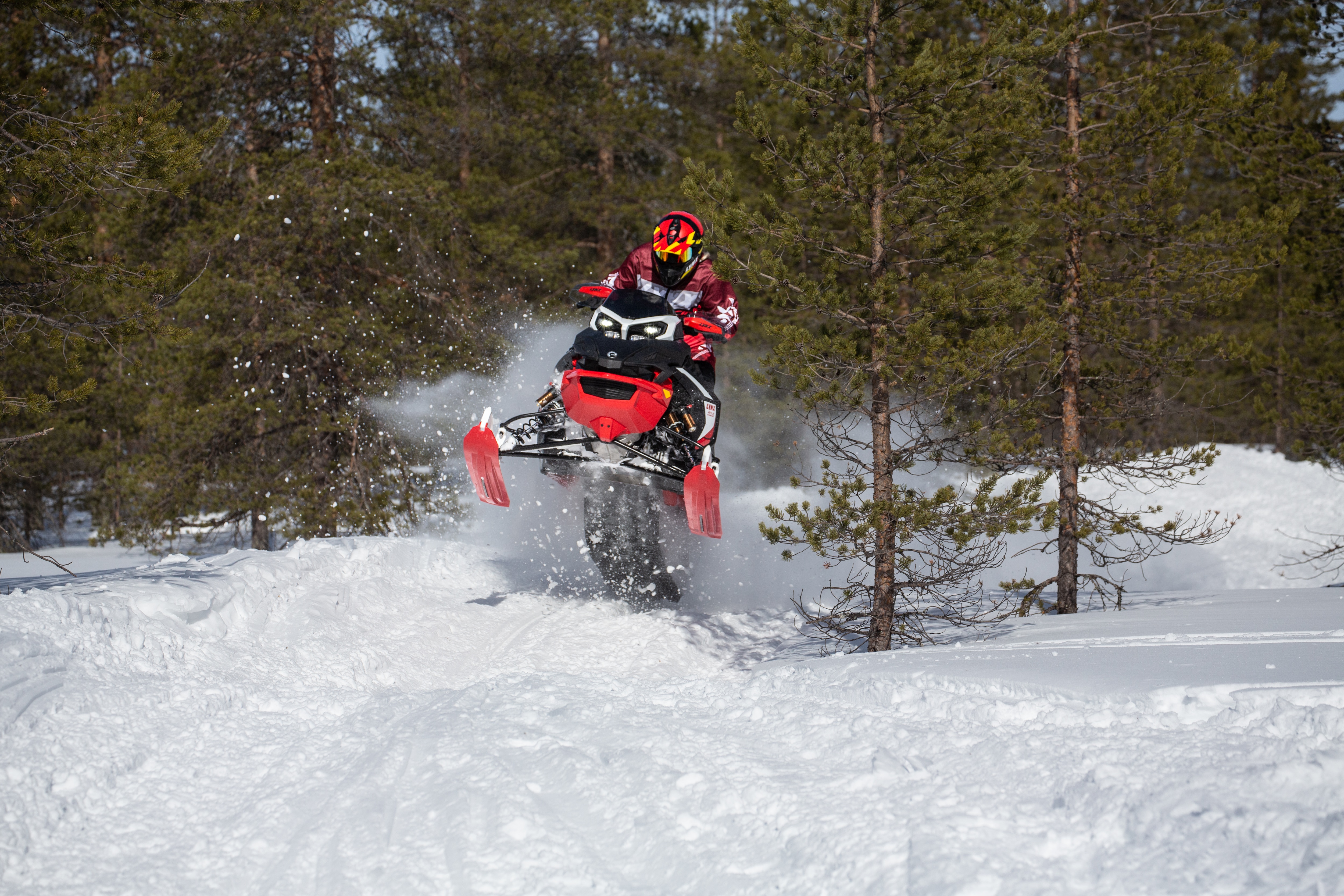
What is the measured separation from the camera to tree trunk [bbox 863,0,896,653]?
6.85 m

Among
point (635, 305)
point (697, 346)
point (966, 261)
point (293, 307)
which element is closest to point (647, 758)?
point (697, 346)

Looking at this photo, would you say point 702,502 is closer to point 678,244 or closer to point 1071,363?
point 678,244

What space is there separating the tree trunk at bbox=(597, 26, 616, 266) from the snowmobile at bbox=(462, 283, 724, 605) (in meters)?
10.1

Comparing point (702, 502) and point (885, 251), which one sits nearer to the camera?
point (885, 251)

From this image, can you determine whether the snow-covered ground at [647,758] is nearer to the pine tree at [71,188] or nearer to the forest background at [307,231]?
the pine tree at [71,188]

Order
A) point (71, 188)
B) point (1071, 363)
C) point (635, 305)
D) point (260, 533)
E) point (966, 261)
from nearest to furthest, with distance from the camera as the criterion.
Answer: point (71, 188) → point (966, 261) → point (635, 305) → point (1071, 363) → point (260, 533)

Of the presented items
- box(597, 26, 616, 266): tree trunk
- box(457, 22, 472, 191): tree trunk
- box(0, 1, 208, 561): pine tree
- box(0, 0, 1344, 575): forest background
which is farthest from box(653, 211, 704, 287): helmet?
box(597, 26, 616, 266): tree trunk

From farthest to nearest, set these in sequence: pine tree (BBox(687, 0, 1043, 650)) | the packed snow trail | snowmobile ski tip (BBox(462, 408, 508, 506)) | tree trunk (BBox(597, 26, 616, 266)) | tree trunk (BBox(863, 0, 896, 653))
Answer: tree trunk (BBox(597, 26, 616, 266)) → snowmobile ski tip (BBox(462, 408, 508, 506)) → tree trunk (BBox(863, 0, 896, 653)) → pine tree (BBox(687, 0, 1043, 650)) → the packed snow trail

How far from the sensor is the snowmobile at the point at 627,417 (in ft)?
24.9

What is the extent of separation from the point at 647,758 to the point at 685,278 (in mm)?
5208

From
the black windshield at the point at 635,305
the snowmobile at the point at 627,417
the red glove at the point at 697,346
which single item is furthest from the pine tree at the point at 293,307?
the red glove at the point at 697,346

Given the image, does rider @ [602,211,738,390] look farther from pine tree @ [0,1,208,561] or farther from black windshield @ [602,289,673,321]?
pine tree @ [0,1,208,561]

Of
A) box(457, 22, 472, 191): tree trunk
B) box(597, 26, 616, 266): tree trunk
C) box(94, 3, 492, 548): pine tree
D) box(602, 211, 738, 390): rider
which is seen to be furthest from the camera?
box(597, 26, 616, 266): tree trunk

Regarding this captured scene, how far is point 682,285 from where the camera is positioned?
28.4 ft
